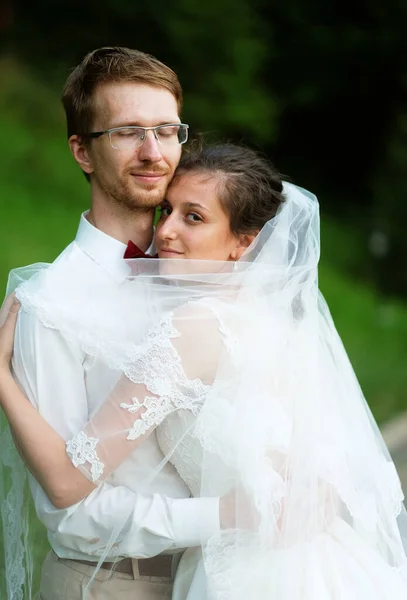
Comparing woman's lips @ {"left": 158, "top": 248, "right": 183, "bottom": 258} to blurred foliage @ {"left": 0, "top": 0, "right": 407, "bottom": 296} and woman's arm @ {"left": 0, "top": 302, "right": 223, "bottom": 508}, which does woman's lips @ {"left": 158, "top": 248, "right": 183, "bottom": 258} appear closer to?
woman's arm @ {"left": 0, "top": 302, "right": 223, "bottom": 508}

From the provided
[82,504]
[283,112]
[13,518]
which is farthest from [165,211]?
[283,112]

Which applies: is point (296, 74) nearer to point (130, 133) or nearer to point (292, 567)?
point (130, 133)

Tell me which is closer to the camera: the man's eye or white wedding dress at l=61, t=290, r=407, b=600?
white wedding dress at l=61, t=290, r=407, b=600

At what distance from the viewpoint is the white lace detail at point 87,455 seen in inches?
100

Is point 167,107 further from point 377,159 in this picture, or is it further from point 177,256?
point 377,159

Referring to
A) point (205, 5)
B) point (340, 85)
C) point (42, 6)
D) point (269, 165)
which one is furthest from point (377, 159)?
point (269, 165)

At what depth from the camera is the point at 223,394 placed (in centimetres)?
264

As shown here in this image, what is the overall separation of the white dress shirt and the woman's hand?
0.11ft

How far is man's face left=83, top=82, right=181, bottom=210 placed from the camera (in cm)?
299

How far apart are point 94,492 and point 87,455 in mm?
145

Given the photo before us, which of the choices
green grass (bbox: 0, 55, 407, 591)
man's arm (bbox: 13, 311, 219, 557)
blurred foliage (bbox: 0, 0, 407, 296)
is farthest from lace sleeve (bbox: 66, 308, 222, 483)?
blurred foliage (bbox: 0, 0, 407, 296)

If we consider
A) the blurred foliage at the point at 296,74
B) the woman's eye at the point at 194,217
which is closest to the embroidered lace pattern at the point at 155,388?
the woman's eye at the point at 194,217

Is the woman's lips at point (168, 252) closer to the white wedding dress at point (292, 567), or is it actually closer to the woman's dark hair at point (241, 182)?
the woman's dark hair at point (241, 182)

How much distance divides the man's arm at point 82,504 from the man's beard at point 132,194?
0.53 meters
